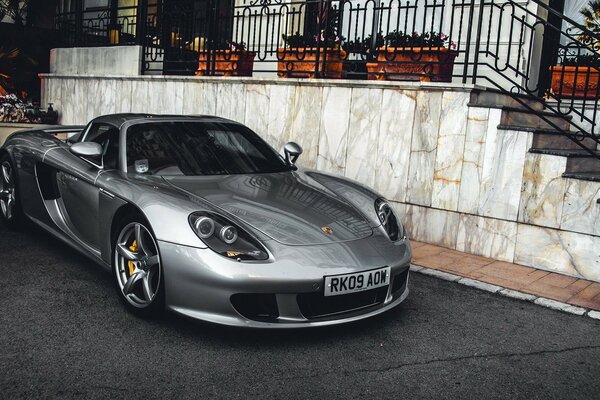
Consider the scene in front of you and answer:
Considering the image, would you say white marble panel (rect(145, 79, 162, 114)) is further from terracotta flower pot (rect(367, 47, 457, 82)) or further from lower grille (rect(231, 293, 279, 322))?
lower grille (rect(231, 293, 279, 322))

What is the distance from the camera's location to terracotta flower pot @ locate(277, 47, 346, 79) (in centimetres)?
806

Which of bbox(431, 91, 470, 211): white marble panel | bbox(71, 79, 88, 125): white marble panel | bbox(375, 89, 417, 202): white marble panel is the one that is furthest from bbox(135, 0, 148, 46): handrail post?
bbox(431, 91, 470, 211): white marble panel

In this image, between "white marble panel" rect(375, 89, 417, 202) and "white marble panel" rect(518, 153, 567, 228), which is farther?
"white marble panel" rect(375, 89, 417, 202)

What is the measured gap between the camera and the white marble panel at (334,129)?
23.1ft

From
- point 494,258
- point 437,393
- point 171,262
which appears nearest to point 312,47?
point 494,258

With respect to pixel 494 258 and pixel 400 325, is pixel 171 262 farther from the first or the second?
pixel 494 258

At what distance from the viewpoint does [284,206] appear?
3.96m

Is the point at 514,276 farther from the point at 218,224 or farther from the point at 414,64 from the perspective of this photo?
the point at 218,224

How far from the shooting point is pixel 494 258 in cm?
586

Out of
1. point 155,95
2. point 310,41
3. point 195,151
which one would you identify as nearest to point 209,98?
point 155,95

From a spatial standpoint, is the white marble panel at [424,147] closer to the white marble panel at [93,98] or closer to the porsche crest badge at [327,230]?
the porsche crest badge at [327,230]

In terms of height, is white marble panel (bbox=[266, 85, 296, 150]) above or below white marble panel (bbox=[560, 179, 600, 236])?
above

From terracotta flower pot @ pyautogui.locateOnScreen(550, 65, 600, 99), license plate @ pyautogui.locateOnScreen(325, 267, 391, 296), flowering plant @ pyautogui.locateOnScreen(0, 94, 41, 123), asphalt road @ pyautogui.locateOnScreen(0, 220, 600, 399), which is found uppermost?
terracotta flower pot @ pyautogui.locateOnScreen(550, 65, 600, 99)

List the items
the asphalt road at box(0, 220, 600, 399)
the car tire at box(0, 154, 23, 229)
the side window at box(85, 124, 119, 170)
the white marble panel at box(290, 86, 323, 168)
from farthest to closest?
the white marble panel at box(290, 86, 323, 168)
the car tire at box(0, 154, 23, 229)
the side window at box(85, 124, 119, 170)
the asphalt road at box(0, 220, 600, 399)
